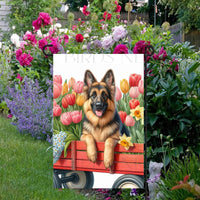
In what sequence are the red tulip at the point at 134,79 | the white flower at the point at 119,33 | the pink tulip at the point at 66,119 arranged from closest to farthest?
the red tulip at the point at 134,79
the pink tulip at the point at 66,119
the white flower at the point at 119,33

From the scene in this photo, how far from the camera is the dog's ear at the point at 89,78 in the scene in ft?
8.48

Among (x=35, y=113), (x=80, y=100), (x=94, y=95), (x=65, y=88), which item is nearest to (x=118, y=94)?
(x=94, y=95)

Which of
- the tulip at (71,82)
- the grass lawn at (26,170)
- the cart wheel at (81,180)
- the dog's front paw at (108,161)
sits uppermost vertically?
the tulip at (71,82)

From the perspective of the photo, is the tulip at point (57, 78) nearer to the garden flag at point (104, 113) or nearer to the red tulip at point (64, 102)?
the garden flag at point (104, 113)

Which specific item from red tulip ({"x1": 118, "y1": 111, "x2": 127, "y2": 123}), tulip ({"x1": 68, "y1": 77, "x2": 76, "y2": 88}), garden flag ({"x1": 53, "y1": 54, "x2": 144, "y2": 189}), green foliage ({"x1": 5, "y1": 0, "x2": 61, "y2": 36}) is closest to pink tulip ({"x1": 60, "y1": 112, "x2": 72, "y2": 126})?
garden flag ({"x1": 53, "y1": 54, "x2": 144, "y2": 189})

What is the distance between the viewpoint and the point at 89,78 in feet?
8.50

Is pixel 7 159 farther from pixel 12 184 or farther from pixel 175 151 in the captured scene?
pixel 175 151

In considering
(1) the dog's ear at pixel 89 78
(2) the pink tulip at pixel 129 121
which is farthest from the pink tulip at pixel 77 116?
(2) the pink tulip at pixel 129 121

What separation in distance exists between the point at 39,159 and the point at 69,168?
1351 millimetres

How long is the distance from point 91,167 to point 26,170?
1.21 metres

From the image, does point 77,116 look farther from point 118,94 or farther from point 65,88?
point 118,94

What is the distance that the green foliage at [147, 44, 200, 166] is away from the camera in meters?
3.09

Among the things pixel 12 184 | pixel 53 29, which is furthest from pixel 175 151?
pixel 53 29

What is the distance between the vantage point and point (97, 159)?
2633 mm
